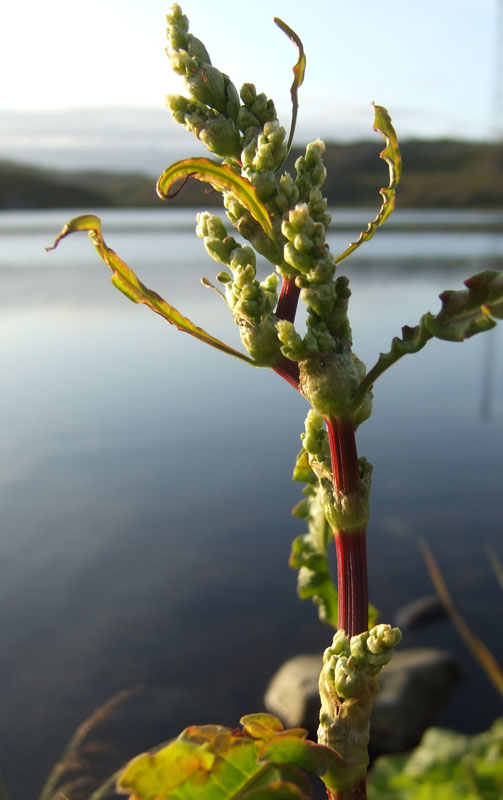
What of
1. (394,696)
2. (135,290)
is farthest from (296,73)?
(394,696)

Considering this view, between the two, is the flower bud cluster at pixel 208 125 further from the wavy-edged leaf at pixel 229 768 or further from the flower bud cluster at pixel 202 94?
the wavy-edged leaf at pixel 229 768

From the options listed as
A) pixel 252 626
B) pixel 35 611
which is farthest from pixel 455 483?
pixel 35 611

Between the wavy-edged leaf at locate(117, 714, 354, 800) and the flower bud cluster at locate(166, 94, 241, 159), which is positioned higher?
the flower bud cluster at locate(166, 94, 241, 159)

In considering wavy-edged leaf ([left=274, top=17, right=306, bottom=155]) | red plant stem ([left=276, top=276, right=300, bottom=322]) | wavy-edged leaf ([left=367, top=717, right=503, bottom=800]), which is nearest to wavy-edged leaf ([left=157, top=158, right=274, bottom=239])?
red plant stem ([left=276, top=276, right=300, bottom=322])

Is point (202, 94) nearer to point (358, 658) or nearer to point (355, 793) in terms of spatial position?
point (358, 658)

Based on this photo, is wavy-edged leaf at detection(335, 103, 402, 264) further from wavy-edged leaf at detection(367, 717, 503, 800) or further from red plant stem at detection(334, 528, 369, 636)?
wavy-edged leaf at detection(367, 717, 503, 800)

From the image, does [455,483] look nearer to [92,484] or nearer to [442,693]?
[442,693]
